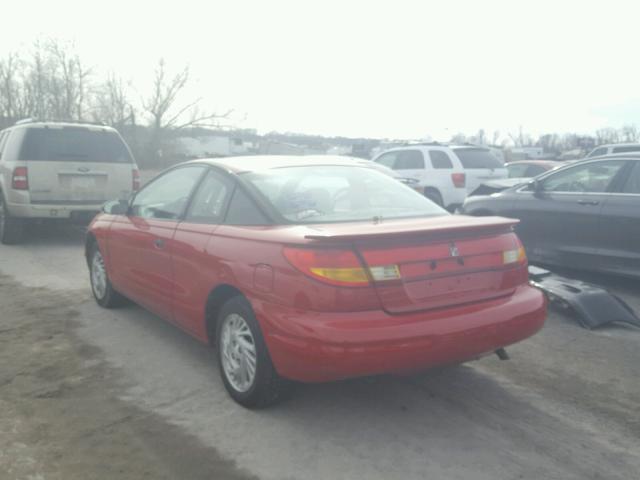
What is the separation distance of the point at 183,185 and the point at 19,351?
1.77m

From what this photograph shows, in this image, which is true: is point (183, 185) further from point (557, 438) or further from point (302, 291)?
point (557, 438)

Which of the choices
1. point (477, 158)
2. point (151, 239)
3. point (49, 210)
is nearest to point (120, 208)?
point (151, 239)

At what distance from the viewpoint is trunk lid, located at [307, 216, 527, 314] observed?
3.23 m

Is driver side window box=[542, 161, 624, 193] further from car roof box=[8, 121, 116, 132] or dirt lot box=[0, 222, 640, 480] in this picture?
car roof box=[8, 121, 116, 132]

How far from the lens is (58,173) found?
945 cm

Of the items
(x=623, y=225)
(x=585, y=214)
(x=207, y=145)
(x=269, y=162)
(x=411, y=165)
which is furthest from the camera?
(x=207, y=145)

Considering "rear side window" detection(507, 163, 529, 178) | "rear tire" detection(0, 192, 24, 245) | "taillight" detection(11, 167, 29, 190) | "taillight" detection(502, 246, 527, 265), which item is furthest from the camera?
"rear side window" detection(507, 163, 529, 178)

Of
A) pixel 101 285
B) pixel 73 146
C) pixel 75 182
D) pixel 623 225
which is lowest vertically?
pixel 101 285

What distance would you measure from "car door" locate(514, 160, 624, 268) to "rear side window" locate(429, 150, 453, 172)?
5.50m

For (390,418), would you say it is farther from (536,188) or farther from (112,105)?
(112,105)

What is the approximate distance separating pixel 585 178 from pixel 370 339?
5.09 m

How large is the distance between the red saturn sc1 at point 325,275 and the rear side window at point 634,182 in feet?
11.1

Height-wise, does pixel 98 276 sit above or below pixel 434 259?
below

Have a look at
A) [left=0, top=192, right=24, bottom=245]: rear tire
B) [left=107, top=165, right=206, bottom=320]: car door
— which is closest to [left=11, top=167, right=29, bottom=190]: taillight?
[left=0, top=192, right=24, bottom=245]: rear tire
